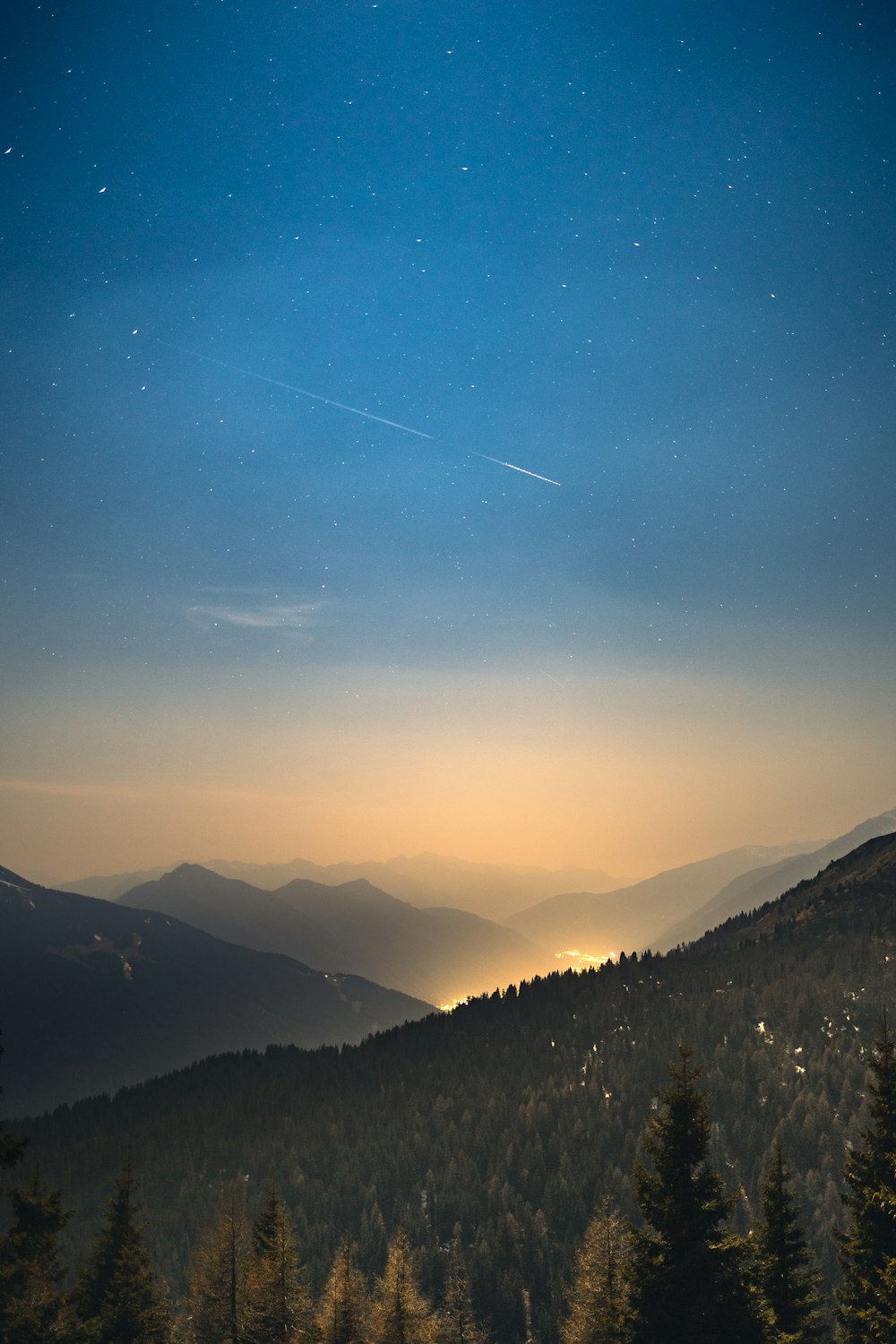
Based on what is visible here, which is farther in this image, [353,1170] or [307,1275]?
[353,1170]

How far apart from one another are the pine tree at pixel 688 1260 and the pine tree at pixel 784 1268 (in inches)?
265

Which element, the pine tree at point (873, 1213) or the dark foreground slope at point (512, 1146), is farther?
the dark foreground slope at point (512, 1146)

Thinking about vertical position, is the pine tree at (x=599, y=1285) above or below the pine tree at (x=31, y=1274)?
below

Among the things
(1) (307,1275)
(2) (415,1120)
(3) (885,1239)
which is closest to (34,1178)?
(3) (885,1239)

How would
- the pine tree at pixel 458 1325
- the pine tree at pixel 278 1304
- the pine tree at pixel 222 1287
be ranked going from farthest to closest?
the pine tree at pixel 458 1325
the pine tree at pixel 222 1287
the pine tree at pixel 278 1304

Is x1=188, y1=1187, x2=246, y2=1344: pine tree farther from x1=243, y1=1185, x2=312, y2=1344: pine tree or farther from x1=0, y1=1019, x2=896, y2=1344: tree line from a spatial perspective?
x1=243, y1=1185, x2=312, y2=1344: pine tree

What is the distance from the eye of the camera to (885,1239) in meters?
31.7

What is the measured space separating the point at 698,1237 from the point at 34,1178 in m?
27.1

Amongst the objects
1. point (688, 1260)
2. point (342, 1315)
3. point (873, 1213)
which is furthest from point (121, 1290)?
point (873, 1213)

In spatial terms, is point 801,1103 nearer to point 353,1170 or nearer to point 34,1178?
point 353,1170

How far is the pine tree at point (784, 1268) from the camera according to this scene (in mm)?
31781

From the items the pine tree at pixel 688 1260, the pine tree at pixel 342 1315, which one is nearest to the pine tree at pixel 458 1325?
the pine tree at pixel 342 1315

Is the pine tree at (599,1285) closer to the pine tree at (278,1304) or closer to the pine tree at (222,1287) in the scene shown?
the pine tree at (278,1304)

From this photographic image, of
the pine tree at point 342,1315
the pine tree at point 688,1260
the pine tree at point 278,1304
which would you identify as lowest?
the pine tree at point 342,1315
